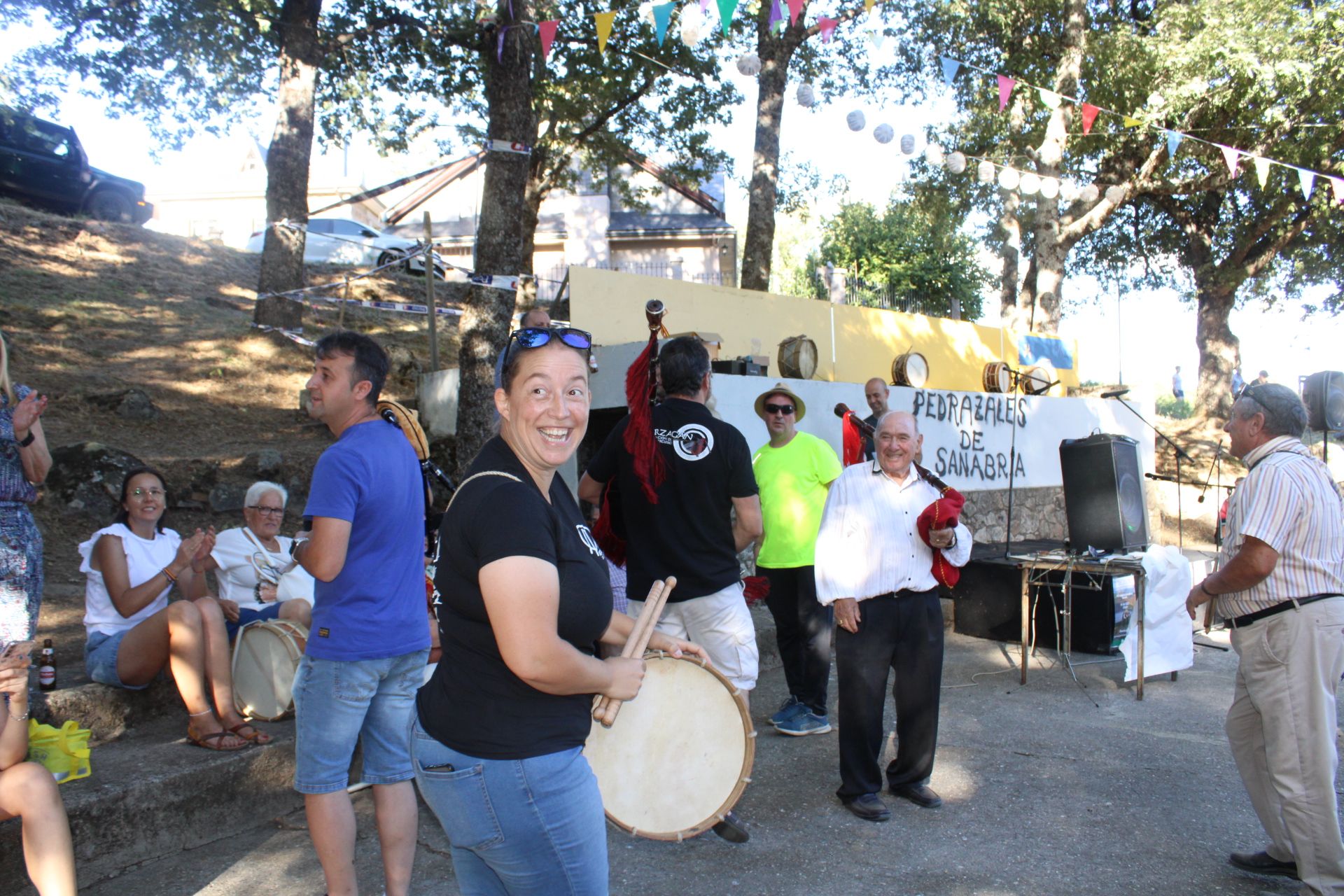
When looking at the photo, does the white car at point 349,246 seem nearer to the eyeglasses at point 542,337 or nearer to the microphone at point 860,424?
the microphone at point 860,424

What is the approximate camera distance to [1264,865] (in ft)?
12.9

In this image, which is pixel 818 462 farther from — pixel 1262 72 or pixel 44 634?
pixel 1262 72

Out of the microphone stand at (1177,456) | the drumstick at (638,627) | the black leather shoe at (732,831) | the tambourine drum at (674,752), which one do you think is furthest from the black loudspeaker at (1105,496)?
the drumstick at (638,627)

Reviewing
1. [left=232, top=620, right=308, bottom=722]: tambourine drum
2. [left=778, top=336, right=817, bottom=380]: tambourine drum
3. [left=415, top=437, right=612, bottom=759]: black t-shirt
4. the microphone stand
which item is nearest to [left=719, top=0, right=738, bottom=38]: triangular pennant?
[left=778, top=336, right=817, bottom=380]: tambourine drum

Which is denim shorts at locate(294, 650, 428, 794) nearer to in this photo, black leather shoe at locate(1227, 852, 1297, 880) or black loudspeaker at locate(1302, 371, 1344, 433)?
black leather shoe at locate(1227, 852, 1297, 880)

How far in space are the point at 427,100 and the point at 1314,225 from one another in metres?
18.6

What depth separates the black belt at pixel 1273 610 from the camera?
372 centimetres

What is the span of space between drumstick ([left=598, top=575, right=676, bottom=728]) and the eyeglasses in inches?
25.8

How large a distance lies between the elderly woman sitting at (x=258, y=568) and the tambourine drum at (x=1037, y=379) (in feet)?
34.2

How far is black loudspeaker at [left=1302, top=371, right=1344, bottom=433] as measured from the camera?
6668 mm

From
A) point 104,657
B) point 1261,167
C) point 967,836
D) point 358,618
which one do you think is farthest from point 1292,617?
point 1261,167

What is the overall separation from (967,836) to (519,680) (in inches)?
123

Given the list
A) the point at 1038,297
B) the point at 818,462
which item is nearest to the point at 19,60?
the point at 818,462

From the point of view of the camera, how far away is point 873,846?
13.9 ft
